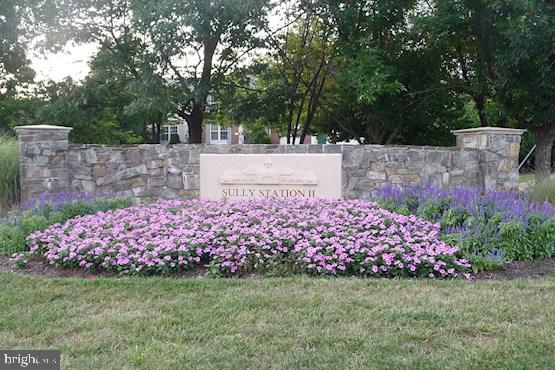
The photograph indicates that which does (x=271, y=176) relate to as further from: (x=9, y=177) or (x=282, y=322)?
(x=282, y=322)

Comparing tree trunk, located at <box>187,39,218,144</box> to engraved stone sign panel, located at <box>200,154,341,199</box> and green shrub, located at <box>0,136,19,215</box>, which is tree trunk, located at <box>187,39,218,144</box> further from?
engraved stone sign panel, located at <box>200,154,341,199</box>

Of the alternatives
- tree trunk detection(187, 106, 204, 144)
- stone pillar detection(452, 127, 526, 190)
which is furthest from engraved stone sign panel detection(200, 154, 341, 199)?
tree trunk detection(187, 106, 204, 144)

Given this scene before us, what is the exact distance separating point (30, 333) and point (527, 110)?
1142cm

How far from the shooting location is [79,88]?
43.9 feet

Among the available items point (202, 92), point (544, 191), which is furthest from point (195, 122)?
point (544, 191)

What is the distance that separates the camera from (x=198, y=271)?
4254 millimetres

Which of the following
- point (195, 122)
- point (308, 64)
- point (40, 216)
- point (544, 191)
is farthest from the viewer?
point (308, 64)

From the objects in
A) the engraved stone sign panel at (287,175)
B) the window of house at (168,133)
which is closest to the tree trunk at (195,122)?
the engraved stone sign panel at (287,175)

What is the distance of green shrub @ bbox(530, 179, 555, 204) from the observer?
7.22m

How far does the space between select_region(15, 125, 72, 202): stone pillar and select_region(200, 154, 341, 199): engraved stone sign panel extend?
276cm

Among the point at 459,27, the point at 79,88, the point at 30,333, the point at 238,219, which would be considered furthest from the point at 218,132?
the point at 30,333

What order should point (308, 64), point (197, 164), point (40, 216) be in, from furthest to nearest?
point (308, 64)
point (197, 164)
point (40, 216)

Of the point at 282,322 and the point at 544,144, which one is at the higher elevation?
the point at 544,144

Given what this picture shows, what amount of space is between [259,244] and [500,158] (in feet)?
18.6
